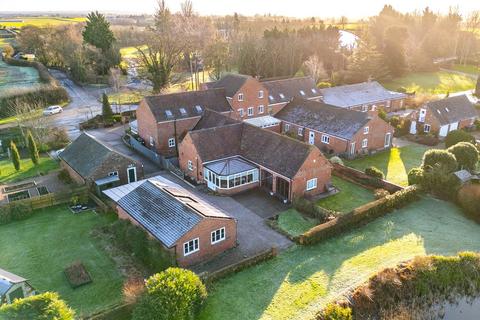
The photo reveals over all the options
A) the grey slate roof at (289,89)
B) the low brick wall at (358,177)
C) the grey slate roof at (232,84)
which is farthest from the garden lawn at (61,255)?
the grey slate roof at (289,89)

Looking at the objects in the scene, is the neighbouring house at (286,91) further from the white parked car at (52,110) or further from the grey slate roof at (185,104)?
the white parked car at (52,110)

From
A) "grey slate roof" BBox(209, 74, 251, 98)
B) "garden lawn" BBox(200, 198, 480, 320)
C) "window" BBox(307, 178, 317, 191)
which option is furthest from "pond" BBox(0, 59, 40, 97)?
"garden lawn" BBox(200, 198, 480, 320)

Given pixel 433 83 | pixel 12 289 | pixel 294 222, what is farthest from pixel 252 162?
pixel 433 83

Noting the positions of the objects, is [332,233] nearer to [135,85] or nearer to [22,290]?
[22,290]

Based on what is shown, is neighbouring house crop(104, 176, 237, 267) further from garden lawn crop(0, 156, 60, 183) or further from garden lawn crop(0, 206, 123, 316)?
garden lawn crop(0, 156, 60, 183)

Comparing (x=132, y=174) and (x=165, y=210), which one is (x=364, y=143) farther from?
(x=165, y=210)

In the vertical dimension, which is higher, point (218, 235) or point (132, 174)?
point (132, 174)

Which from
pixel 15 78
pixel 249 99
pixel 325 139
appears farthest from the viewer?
pixel 15 78
